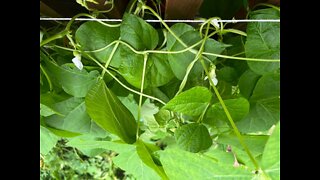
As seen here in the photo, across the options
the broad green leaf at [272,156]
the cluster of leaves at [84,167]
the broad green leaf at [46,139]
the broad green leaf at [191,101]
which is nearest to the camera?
the broad green leaf at [272,156]

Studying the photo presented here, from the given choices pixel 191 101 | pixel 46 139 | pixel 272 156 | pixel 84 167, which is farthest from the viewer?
pixel 84 167

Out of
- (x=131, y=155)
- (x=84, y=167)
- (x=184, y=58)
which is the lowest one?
(x=84, y=167)

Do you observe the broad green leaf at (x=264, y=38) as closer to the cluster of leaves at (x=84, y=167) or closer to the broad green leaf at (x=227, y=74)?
the broad green leaf at (x=227, y=74)

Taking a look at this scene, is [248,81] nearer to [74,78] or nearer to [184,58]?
[184,58]

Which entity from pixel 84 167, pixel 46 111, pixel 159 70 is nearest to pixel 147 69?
pixel 159 70

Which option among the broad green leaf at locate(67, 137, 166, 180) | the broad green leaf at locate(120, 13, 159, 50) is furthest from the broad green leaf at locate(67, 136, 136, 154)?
the broad green leaf at locate(120, 13, 159, 50)

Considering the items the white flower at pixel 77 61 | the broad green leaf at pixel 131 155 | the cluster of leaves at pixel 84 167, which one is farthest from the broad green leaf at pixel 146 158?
the cluster of leaves at pixel 84 167
